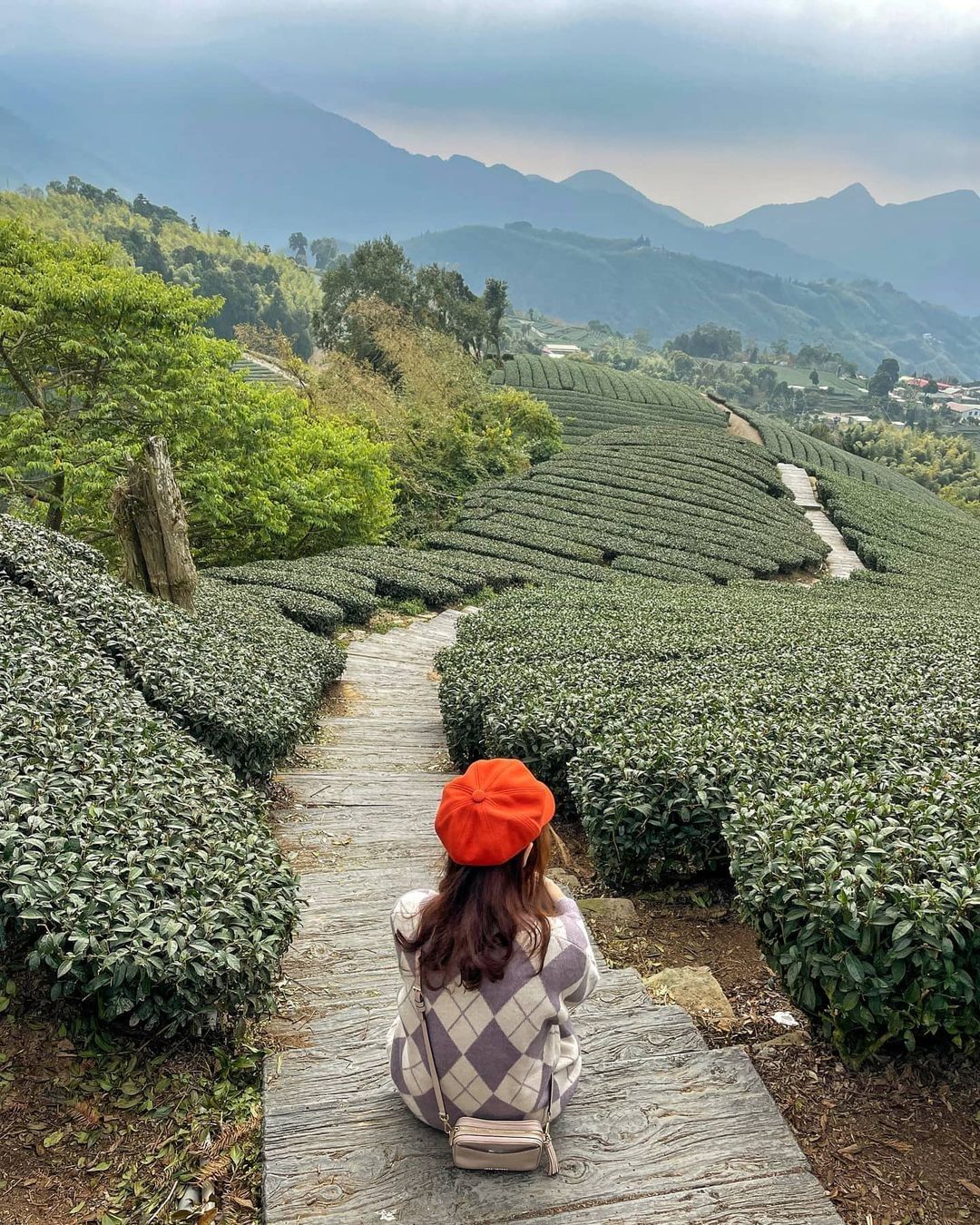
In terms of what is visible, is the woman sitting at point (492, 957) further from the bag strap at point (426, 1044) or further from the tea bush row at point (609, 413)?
the tea bush row at point (609, 413)

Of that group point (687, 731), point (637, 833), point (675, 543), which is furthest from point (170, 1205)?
point (675, 543)

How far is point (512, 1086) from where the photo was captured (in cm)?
253

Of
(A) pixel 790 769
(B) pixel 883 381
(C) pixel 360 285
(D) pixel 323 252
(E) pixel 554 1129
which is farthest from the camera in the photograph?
(D) pixel 323 252

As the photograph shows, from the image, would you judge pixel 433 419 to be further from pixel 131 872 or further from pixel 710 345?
Result: pixel 710 345

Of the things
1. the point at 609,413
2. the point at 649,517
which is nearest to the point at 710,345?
the point at 609,413

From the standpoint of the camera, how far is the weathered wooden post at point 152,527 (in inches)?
312

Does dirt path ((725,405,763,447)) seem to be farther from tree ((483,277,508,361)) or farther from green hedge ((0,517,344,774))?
green hedge ((0,517,344,774))

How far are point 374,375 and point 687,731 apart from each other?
3302cm

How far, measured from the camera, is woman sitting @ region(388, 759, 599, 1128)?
2.38 metres

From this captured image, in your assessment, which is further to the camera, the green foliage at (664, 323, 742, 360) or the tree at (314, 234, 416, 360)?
the green foliage at (664, 323, 742, 360)

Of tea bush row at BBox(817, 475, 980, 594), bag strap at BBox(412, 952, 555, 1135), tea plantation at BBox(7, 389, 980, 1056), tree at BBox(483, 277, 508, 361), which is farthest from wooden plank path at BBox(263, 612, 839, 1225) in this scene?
tree at BBox(483, 277, 508, 361)

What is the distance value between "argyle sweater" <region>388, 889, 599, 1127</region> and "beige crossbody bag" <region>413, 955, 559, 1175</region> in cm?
2

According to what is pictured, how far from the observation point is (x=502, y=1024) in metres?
2.50

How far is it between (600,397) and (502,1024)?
200ft
